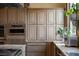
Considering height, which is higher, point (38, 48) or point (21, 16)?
point (21, 16)

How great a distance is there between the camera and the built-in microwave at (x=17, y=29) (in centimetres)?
581

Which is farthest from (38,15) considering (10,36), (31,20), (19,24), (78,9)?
(78,9)

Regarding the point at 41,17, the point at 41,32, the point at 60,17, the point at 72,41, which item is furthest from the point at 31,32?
the point at 72,41

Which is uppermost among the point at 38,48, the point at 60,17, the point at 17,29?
the point at 60,17

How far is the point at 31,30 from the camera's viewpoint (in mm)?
5918

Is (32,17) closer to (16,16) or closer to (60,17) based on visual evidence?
(16,16)

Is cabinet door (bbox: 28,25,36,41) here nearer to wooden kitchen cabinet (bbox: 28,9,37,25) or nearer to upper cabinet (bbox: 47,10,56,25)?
wooden kitchen cabinet (bbox: 28,9,37,25)

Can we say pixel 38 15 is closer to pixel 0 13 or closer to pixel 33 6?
pixel 33 6

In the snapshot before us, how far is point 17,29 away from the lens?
583 centimetres

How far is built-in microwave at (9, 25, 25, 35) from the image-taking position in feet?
19.1

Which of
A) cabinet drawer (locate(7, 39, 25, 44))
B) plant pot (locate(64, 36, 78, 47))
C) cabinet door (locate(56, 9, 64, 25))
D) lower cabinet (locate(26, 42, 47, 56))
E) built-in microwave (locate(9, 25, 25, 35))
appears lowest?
lower cabinet (locate(26, 42, 47, 56))

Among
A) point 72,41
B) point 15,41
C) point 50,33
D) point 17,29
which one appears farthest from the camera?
point 50,33

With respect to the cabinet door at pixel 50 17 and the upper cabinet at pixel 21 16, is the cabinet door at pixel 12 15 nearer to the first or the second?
the upper cabinet at pixel 21 16

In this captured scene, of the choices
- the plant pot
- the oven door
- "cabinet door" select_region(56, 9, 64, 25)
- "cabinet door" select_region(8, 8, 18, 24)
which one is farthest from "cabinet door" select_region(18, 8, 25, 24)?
the plant pot
